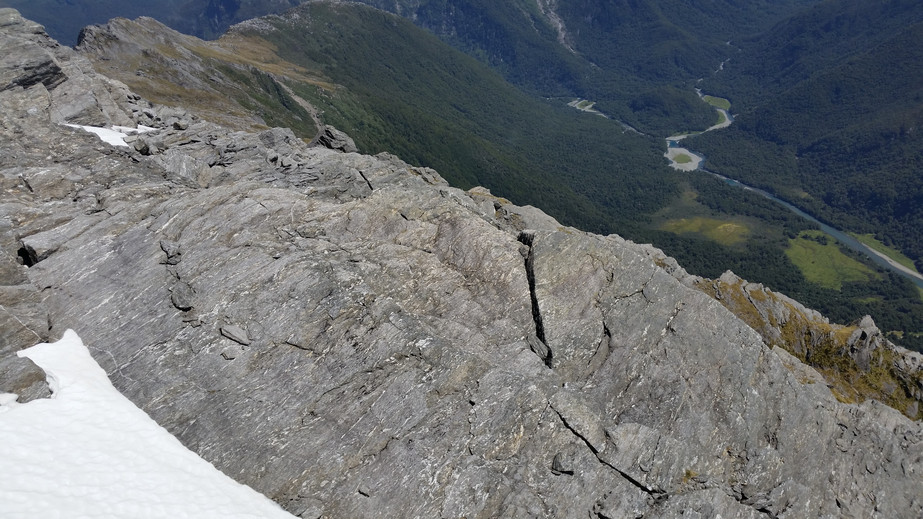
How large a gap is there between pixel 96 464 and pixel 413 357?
16.5 metres

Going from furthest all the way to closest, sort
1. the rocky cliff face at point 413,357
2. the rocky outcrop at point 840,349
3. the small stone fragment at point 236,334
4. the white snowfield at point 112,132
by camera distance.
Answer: the rocky outcrop at point 840,349 < the white snowfield at point 112,132 < the small stone fragment at point 236,334 < the rocky cliff face at point 413,357

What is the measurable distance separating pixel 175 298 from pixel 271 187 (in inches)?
533

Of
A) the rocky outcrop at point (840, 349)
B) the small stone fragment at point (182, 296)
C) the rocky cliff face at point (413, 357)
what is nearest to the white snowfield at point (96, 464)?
the rocky cliff face at point (413, 357)

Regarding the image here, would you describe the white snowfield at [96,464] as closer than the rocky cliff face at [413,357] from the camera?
Yes

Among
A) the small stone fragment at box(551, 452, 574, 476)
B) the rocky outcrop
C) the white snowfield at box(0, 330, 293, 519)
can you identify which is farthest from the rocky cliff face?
the rocky outcrop

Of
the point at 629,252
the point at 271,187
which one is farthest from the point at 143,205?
the point at 629,252

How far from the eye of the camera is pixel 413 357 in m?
29.7

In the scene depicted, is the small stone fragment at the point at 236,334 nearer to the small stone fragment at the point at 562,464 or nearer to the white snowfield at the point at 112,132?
the small stone fragment at the point at 562,464

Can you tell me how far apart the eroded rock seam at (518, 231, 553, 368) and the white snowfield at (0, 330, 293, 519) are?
17432mm

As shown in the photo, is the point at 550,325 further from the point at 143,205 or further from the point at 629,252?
the point at 143,205

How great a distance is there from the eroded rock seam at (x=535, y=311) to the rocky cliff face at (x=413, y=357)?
0.18 m

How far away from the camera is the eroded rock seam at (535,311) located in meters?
32.2

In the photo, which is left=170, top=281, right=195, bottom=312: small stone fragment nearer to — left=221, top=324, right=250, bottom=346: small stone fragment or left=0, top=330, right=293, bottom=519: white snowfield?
left=221, top=324, right=250, bottom=346: small stone fragment

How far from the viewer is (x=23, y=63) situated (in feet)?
173
